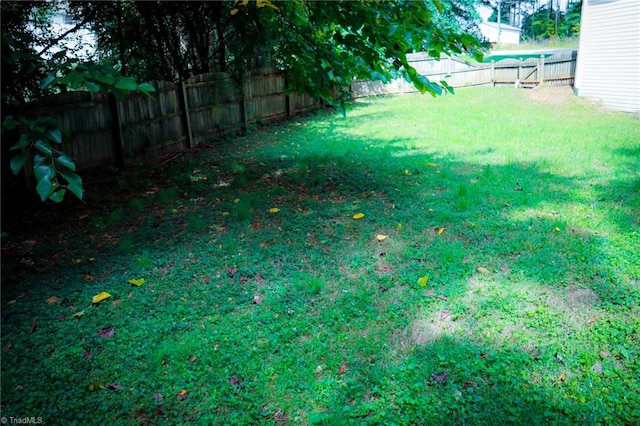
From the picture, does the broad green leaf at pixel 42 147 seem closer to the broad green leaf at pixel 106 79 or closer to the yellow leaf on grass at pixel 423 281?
the broad green leaf at pixel 106 79

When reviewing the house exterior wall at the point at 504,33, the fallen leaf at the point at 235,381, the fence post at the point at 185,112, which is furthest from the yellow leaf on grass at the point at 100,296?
the house exterior wall at the point at 504,33

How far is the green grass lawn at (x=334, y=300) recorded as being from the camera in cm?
270

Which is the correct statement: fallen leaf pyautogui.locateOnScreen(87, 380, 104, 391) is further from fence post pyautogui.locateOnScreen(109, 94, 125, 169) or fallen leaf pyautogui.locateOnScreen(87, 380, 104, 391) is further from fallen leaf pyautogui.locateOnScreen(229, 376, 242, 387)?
fence post pyautogui.locateOnScreen(109, 94, 125, 169)

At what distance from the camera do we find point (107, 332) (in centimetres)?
339

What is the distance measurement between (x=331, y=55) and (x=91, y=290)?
4.15 m

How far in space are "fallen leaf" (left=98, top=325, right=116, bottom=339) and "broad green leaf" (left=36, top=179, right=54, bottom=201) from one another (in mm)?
1449

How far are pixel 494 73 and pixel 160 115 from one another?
16.5 m

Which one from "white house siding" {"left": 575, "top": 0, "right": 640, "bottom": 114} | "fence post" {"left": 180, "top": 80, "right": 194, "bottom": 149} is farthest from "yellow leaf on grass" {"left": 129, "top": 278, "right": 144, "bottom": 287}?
"white house siding" {"left": 575, "top": 0, "right": 640, "bottom": 114}

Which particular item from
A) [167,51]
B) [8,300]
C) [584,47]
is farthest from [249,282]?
[584,47]

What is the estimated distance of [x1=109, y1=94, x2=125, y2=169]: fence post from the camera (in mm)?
7992

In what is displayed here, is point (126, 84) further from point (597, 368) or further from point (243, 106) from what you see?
point (243, 106)

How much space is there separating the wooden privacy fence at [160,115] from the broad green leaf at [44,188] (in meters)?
3.14

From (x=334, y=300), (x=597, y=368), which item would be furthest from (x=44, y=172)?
(x=597, y=368)

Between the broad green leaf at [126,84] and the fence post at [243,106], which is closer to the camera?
the broad green leaf at [126,84]
